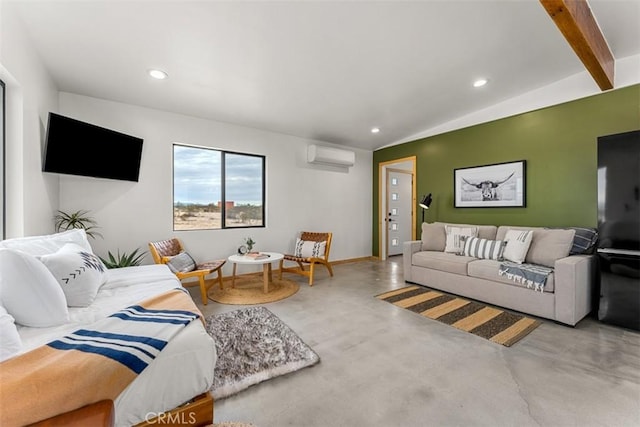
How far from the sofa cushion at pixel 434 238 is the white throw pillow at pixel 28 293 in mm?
3906

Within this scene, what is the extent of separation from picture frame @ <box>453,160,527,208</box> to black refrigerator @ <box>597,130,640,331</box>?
1066mm

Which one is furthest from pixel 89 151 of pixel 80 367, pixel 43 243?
pixel 80 367

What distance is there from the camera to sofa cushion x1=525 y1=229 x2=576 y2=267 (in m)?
2.76

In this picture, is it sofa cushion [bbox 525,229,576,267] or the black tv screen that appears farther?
sofa cushion [bbox 525,229,576,267]

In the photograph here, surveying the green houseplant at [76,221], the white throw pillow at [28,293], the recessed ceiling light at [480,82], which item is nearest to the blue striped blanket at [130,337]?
the white throw pillow at [28,293]

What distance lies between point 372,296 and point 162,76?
344 centimetres

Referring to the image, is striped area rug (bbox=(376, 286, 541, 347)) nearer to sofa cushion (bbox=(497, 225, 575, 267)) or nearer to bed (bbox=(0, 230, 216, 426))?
→ sofa cushion (bbox=(497, 225, 575, 267))

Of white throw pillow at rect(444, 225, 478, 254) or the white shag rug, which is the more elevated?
white throw pillow at rect(444, 225, 478, 254)

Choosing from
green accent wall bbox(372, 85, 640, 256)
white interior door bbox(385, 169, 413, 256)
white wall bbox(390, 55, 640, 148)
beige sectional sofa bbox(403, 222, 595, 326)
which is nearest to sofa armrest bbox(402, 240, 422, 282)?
beige sectional sofa bbox(403, 222, 595, 326)

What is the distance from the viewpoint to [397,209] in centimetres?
610

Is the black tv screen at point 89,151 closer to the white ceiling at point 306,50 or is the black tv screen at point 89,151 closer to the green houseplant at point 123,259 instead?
the white ceiling at point 306,50

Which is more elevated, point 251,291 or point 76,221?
point 76,221

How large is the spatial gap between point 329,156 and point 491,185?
2651mm

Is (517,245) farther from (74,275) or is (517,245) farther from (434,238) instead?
(74,275)
